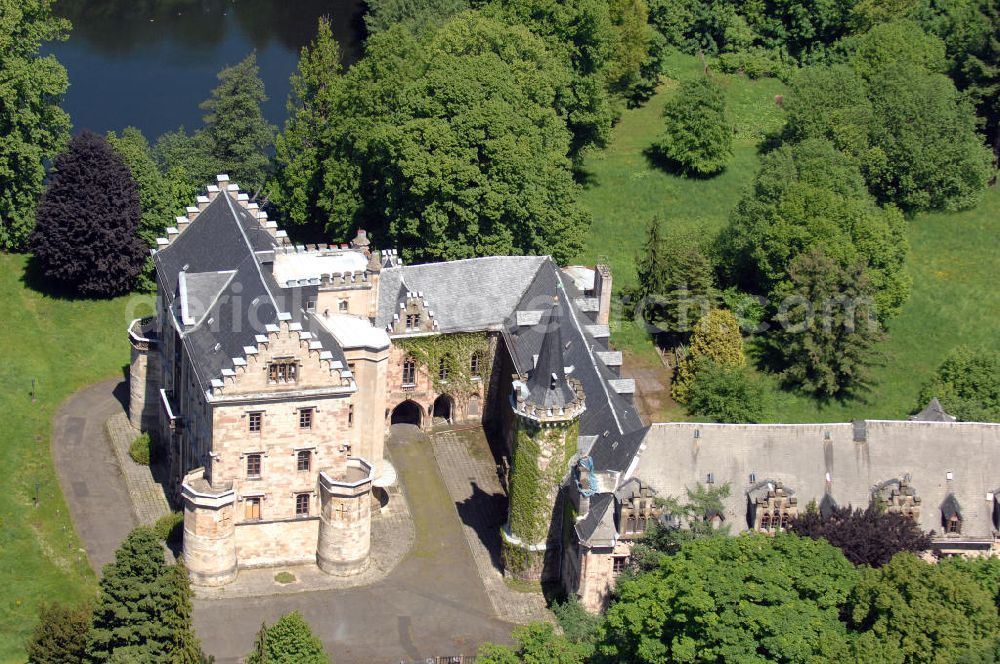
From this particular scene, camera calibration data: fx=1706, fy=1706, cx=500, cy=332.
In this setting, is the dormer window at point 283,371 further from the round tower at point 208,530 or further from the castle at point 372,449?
the round tower at point 208,530

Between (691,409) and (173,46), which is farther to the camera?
(173,46)

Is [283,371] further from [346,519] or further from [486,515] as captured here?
[486,515]

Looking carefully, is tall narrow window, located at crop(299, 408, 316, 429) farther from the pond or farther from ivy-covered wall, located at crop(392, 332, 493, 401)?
the pond

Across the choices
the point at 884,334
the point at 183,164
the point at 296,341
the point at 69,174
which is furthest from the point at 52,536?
the point at 884,334

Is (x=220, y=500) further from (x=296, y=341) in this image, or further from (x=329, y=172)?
(x=329, y=172)

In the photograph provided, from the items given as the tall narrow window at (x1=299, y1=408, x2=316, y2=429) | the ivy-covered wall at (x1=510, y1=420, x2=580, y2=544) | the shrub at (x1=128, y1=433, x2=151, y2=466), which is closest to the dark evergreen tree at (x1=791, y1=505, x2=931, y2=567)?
the ivy-covered wall at (x1=510, y1=420, x2=580, y2=544)

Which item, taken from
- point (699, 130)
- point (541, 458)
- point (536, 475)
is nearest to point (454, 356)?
point (536, 475)

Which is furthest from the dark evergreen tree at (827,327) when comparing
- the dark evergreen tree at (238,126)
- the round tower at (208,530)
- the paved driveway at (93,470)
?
the paved driveway at (93,470)
